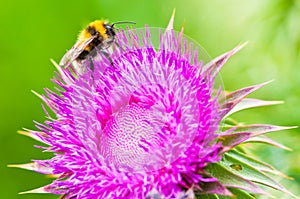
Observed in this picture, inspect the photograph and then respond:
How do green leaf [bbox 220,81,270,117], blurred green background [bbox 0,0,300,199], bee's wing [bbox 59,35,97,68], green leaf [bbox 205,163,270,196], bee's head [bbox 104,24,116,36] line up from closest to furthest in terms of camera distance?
1. green leaf [bbox 205,163,270,196]
2. green leaf [bbox 220,81,270,117]
3. bee's wing [bbox 59,35,97,68]
4. bee's head [bbox 104,24,116,36]
5. blurred green background [bbox 0,0,300,199]

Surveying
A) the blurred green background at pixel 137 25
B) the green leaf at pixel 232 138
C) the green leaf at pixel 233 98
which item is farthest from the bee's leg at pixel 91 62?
the blurred green background at pixel 137 25

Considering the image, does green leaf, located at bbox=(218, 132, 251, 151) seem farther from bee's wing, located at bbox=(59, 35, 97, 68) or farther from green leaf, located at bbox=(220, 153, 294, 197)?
bee's wing, located at bbox=(59, 35, 97, 68)

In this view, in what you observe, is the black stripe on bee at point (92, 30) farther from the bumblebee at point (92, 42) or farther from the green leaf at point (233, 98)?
the green leaf at point (233, 98)

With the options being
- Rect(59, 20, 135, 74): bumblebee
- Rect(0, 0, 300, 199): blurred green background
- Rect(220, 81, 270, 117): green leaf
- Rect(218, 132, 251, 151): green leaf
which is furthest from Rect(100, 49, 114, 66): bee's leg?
Rect(0, 0, 300, 199): blurred green background

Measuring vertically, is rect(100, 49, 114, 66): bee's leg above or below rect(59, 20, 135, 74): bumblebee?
below

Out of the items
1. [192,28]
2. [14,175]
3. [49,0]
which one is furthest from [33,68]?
[192,28]

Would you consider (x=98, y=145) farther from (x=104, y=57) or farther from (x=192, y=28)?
(x=192, y=28)
